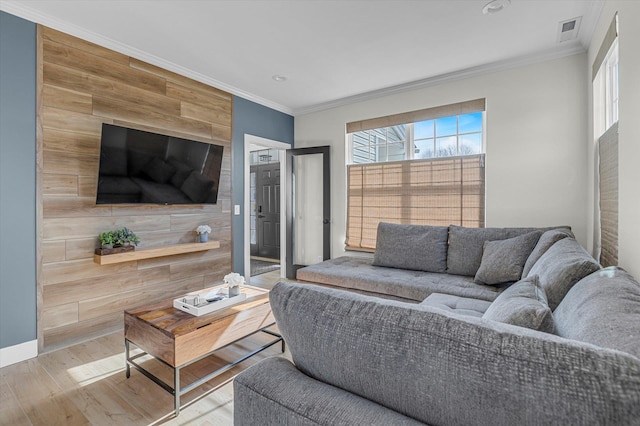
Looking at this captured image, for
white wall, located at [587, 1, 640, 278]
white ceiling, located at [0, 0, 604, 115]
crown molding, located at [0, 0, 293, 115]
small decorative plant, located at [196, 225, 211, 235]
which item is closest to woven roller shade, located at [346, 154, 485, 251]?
white ceiling, located at [0, 0, 604, 115]

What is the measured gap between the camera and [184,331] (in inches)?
71.9

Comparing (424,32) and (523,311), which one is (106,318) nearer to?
(523,311)

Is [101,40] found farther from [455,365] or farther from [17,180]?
[455,365]

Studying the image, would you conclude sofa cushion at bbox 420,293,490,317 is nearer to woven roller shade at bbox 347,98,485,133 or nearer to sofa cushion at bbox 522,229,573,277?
sofa cushion at bbox 522,229,573,277

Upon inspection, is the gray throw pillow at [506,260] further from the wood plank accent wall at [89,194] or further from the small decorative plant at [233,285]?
the wood plank accent wall at [89,194]

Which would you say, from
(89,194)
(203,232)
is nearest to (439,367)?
(89,194)

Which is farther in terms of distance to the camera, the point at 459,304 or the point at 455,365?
the point at 459,304

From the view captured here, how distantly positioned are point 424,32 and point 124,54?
2.70 metres

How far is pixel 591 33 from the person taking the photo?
2.70 metres

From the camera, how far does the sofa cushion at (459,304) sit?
2.08m

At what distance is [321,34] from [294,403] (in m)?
2.78

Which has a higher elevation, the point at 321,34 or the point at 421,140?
the point at 321,34

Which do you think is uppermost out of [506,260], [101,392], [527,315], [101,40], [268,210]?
[101,40]

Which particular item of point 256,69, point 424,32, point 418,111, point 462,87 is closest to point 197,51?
point 256,69
